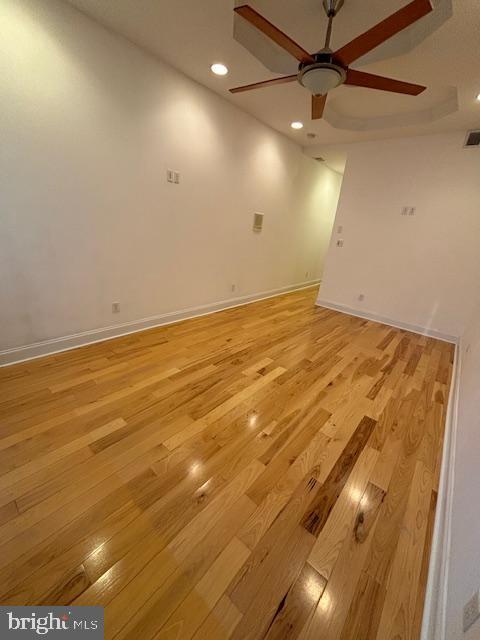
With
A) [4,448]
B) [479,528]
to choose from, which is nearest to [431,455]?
[479,528]

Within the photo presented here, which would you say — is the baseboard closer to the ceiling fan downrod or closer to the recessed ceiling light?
the ceiling fan downrod

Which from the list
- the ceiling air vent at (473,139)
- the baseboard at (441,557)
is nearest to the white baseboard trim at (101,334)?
the baseboard at (441,557)

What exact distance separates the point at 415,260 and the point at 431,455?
10.2ft

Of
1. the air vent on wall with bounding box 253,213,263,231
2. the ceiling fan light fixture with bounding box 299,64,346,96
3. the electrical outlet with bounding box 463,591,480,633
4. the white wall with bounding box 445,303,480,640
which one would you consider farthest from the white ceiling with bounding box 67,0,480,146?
the electrical outlet with bounding box 463,591,480,633

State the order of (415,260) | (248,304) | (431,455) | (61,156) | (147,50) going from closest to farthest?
(431,455) < (61,156) < (147,50) < (415,260) < (248,304)

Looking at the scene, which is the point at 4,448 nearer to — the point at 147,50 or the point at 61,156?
the point at 61,156

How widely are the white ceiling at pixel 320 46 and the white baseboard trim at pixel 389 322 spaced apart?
259 cm

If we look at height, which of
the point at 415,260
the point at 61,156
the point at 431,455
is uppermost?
the point at 61,156

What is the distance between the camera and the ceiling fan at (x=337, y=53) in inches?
46.1

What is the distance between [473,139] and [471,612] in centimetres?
446

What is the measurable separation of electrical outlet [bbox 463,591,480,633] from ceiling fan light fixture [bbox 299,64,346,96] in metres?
2.49

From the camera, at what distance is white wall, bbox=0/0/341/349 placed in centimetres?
178

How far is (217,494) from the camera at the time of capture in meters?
1.26

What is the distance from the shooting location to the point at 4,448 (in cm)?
137
